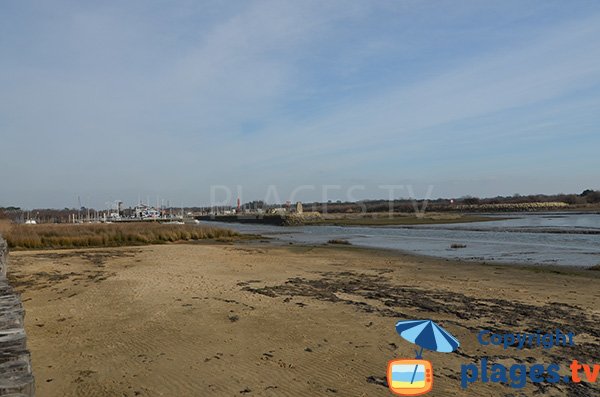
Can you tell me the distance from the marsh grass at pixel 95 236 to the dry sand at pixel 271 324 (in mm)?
14347

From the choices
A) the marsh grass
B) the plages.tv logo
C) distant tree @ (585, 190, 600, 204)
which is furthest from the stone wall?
distant tree @ (585, 190, 600, 204)

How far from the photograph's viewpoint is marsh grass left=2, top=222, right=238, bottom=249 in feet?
97.2

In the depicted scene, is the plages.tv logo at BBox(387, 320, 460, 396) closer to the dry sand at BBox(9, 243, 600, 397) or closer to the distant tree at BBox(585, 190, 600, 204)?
the dry sand at BBox(9, 243, 600, 397)

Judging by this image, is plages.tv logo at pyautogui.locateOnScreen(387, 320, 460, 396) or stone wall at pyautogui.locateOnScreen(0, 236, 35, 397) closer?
stone wall at pyautogui.locateOnScreen(0, 236, 35, 397)

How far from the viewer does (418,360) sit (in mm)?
5102

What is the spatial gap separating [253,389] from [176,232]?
3373 centimetres

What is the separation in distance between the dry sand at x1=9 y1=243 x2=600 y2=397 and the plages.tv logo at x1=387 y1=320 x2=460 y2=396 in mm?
679

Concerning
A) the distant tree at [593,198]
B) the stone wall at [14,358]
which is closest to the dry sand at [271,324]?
the stone wall at [14,358]

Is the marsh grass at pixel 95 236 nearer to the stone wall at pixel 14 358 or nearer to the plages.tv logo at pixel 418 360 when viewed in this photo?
the stone wall at pixel 14 358

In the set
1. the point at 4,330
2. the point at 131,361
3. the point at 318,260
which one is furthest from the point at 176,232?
the point at 4,330

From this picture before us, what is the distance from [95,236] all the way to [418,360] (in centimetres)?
3128

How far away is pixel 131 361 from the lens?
698 centimetres

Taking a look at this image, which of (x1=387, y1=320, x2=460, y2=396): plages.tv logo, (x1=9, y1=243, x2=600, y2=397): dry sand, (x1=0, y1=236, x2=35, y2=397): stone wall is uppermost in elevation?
(x1=0, y1=236, x2=35, y2=397): stone wall

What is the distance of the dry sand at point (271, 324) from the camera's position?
620 cm
